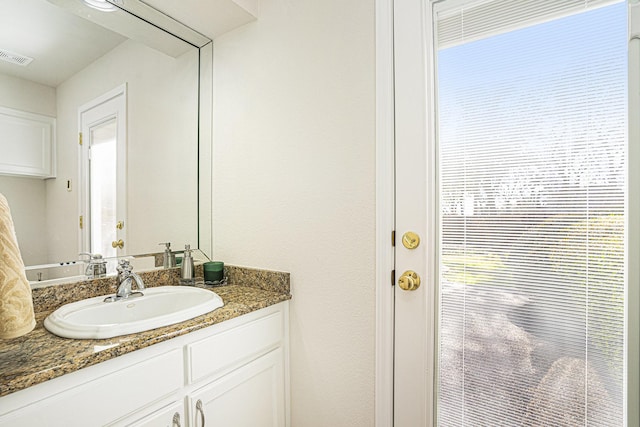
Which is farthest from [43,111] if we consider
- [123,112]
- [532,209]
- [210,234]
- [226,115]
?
[532,209]

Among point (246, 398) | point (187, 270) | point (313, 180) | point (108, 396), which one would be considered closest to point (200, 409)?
point (246, 398)

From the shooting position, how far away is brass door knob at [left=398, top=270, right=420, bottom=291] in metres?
1.17

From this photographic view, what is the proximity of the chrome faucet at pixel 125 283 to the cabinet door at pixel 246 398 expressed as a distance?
0.48 meters

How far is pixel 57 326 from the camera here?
985 mm

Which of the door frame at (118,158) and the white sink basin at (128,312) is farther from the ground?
the door frame at (118,158)

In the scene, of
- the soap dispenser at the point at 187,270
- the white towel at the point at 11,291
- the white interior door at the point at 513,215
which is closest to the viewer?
the white towel at the point at 11,291

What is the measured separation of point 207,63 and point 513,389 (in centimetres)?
200

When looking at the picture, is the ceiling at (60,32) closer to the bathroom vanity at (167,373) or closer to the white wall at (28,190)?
the white wall at (28,190)

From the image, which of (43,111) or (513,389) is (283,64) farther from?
(513,389)

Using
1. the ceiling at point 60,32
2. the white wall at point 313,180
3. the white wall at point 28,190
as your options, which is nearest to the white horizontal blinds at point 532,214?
the white wall at point 313,180

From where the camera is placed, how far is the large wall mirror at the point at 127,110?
1.20m

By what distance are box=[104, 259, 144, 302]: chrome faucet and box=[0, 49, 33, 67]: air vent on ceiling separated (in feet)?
2.64

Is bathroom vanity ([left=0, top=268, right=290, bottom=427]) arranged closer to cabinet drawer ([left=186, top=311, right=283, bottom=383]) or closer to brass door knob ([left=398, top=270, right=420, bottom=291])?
cabinet drawer ([left=186, top=311, right=283, bottom=383])

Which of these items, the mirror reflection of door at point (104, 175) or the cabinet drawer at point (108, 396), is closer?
the cabinet drawer at point (108, 396)
